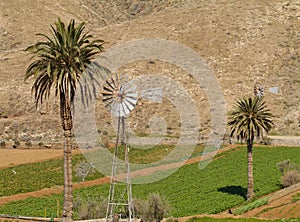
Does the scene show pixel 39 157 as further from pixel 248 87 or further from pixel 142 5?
pixel 142 5

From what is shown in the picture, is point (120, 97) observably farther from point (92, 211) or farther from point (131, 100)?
point (92, 211)

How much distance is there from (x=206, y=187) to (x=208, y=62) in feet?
182

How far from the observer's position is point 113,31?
122625mm

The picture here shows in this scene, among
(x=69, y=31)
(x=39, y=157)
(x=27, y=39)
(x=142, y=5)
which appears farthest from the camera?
(x=142, y=5)

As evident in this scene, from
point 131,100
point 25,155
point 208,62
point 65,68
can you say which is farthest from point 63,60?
point 208,62

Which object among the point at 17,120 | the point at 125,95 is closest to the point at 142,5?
the point at 17,120

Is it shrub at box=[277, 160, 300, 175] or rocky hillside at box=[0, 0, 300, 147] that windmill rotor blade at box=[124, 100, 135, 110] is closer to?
shrub at box=[277, 160, 300, 175]

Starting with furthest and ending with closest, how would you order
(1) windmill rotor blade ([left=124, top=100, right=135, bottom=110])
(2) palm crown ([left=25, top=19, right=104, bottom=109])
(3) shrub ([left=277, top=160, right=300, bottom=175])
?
(3) shrub ([left=277, top=160, right=300, bottom=175]) → (1) windmill rotor blade ([left=124, top=100, right=135, bottom=110]) → (2) palm crown ([left=25, top=19, right=104, bottom=109])

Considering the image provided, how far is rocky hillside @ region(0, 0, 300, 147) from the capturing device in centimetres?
9388

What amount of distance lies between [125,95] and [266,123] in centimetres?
1961

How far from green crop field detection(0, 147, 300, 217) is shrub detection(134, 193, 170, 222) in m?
3.64

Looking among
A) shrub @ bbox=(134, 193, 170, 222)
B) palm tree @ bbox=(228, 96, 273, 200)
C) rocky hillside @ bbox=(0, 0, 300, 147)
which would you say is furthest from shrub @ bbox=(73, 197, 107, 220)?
rocky hillside @ bbox=(0, 0, 300, 147)

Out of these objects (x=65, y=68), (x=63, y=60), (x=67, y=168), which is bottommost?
(x=67, y=168)

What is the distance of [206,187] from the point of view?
5306 centimetres
